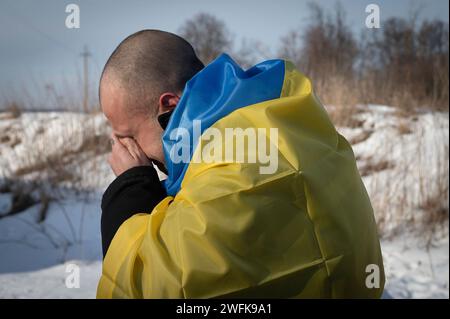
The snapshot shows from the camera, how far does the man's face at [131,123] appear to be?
1377 mm

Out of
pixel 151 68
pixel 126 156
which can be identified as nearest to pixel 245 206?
pixel 126 156

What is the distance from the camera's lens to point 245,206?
960 millimetres

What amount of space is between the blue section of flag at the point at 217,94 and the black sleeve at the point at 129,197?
0.24 ft

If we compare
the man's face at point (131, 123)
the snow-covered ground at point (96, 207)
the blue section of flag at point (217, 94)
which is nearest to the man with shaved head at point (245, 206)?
the blue section of flag at point (217, 94)

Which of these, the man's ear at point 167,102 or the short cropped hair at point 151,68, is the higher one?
the short cropped hair at point 151,68

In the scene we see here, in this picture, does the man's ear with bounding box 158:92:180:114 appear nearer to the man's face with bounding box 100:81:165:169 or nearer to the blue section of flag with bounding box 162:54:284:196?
the man's face with bounding box 100:81:165:169

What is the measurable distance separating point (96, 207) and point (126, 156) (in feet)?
11.6

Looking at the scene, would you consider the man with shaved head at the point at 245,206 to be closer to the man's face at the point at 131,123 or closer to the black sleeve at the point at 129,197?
the black sleeve at the point at 129,197

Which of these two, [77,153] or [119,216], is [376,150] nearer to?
[77,153]

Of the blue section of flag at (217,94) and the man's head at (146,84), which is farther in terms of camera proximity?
the man's head at (146,84)

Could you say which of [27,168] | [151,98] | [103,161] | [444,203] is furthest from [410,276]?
[27,168]

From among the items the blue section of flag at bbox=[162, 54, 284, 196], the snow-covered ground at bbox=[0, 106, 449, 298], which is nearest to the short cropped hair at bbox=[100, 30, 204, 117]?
the blue section of flag at bbox=[162, 54, 284, 196]

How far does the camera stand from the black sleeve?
3.84 ft

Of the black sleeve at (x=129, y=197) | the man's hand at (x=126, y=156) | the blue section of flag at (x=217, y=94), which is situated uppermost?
the blue section of flag at (x=217, y=94)
